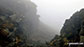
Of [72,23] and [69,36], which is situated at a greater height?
[72,23]

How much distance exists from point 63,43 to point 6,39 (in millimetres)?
16917

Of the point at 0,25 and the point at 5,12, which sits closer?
the point at 0,25

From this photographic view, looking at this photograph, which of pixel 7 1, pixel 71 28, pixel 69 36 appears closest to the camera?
pixel 69 36

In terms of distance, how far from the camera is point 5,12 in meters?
49.8

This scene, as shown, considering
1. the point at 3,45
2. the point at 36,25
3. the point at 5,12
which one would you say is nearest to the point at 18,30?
the point at 5,12

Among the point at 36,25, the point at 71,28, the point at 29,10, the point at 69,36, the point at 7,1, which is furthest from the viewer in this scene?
the point at 36,25

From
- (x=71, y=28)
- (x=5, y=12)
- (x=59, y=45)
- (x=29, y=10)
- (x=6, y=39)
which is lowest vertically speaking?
(x=59, y=45)

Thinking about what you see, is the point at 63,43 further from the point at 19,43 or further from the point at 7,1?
the point at 7,1

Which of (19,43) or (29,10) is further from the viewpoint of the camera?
(29,10)

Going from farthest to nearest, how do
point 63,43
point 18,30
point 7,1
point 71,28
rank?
1. point 7,1
2. point 18,30
3. point 71,28
4. point 63,43

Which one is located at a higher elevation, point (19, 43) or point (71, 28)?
point (71, 28)

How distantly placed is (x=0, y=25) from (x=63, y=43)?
20.0m

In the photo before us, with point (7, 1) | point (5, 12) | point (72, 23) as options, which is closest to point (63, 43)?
point (72, 23)

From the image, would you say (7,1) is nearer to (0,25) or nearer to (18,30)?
(18,30)
